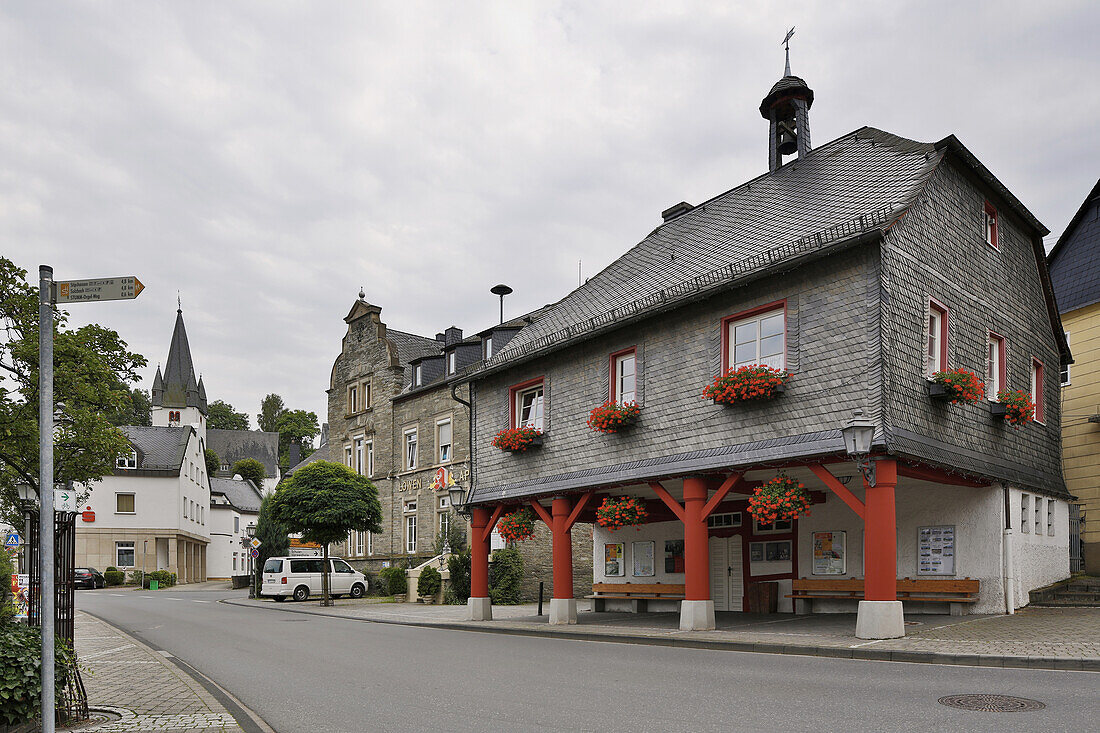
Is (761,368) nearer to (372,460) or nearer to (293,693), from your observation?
(293,693)

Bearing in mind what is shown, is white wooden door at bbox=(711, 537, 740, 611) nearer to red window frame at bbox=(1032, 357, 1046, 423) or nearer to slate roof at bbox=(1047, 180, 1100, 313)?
red window frame at bbox=(1032, 357, 1046, 423)

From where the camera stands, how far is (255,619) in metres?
24.1

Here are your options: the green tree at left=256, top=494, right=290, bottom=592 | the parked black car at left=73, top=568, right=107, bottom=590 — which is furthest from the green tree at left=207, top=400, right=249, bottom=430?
the green tree at left=256, top=494, right=290, bottom=592

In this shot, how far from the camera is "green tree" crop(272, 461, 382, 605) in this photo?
108ft

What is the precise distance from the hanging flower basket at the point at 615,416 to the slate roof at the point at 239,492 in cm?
6618

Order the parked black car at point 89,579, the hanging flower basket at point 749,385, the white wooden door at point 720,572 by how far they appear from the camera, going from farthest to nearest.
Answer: the parked black car at point 89,579 < the white wooden door at point 720,572 < the hanging flower basket at point 749,385

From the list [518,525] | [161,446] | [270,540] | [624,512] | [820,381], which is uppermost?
[820,381]

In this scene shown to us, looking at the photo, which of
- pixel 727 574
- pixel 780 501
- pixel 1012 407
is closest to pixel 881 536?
pixel 780 501

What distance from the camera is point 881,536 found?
13672mm

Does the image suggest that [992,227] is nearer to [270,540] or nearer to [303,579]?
→ [303,579]

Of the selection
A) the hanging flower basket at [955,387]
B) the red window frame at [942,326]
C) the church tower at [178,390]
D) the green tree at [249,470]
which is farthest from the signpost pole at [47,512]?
the green tree at [249,470]

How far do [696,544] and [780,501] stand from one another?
7.02 ft

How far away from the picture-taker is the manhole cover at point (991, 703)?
26.3ft

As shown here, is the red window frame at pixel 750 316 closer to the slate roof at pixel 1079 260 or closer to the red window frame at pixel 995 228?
the red window frame at pixel 995 228
